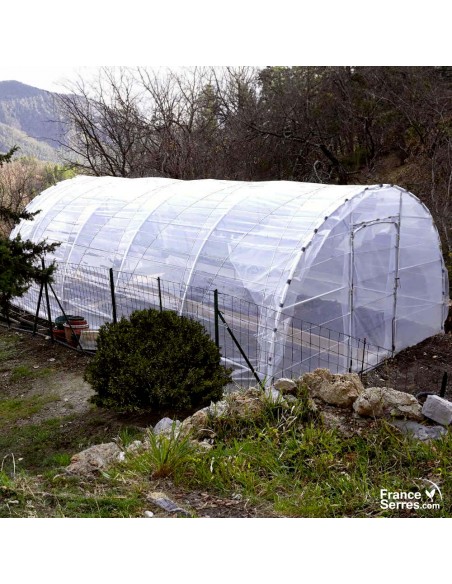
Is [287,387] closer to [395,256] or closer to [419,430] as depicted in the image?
[419,430]

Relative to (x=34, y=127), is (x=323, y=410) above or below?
below

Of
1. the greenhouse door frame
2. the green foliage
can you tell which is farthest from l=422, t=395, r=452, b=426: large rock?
the greenhouse door frame

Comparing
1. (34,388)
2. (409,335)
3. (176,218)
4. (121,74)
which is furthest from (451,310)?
(121,74)

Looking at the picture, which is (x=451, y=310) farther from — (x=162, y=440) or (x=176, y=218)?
(x=162, y=440)

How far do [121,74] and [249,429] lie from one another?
18.7 meters

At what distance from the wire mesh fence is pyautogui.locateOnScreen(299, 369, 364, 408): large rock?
1.39m

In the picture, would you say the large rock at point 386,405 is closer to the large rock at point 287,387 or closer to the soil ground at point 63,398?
the large rock at point 287,387

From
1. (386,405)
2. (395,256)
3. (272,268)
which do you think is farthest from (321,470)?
(395,256)

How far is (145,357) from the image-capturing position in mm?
7207

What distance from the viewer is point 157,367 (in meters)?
7.12

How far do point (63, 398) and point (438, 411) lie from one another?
592 centimetres

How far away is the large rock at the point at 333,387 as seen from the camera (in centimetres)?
563

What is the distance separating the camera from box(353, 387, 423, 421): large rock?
5312mm

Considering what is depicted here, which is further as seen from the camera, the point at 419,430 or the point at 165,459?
the point at 419,430
